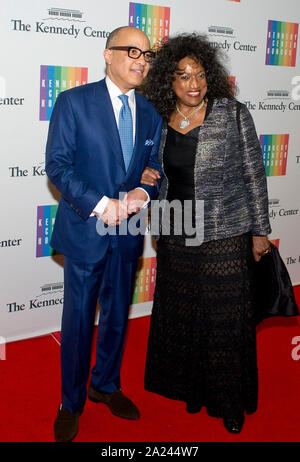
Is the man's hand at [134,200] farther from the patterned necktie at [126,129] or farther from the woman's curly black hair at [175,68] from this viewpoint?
the woman's curly black hair at [175,68]

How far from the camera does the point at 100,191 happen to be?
7.75ft

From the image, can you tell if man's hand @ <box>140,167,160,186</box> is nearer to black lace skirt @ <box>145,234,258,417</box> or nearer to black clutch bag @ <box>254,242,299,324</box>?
black lace skirt @ <box>145,234,258,417</box>

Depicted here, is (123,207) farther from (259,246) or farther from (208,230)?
(259,246)

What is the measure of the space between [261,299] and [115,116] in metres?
1.19

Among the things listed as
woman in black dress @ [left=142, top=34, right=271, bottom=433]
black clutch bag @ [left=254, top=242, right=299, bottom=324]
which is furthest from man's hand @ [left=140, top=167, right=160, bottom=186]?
black clutch bag @ [left=254, top=242, right=299, bottom=324]

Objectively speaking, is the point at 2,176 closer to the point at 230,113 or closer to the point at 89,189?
the point at 89,189

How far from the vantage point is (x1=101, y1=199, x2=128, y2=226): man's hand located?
89.4 inches

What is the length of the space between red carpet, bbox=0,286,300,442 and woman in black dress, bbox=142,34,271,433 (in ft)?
0.37

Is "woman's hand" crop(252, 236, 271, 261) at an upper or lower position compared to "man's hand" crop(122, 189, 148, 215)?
lower

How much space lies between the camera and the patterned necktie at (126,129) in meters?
2.40

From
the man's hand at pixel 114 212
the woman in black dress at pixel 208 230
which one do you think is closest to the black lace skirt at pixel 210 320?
the woman in black dress at pixel 208 230

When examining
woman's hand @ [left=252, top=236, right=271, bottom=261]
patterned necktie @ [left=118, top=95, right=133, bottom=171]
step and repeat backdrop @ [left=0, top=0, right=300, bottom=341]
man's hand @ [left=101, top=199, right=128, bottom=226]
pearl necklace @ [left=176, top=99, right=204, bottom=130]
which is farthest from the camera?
step and repeat backdrop @ [left=0, top=0, right=300, bottom=341]
